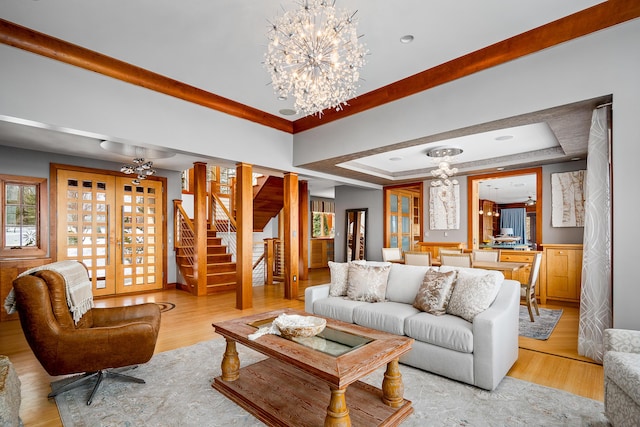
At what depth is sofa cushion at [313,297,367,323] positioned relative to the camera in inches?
142

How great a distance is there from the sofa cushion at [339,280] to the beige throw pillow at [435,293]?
3.22ft

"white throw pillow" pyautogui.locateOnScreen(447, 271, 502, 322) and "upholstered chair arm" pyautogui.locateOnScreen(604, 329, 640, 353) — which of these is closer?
"upholstered chair arm" pyautogui.locateOnScreen(604, 329, 640, 353)

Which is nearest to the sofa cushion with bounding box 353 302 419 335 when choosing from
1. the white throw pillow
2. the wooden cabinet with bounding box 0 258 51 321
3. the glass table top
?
the white throw pillow

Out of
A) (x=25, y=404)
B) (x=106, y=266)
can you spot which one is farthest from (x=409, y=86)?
(x=106, y=266)

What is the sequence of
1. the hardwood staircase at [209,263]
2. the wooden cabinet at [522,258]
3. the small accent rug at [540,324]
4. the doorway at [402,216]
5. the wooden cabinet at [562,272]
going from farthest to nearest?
the doorway at [402,216], the hardwood staircase at [209,263], the wooden cabinet at [522,258], the wooden cabinet at [562,272], the small accent rug at [540,324]

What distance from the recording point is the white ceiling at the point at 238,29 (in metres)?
2.76

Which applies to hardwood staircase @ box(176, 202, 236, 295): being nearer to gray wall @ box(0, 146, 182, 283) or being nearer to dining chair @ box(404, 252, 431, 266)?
gray wall @ box(0, 146, 182, 283)

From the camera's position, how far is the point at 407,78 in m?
4.10

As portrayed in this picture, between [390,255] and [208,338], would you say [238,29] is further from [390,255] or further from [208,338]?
[390,255]

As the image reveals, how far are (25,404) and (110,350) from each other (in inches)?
29.8

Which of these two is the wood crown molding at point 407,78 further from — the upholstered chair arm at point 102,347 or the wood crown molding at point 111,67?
the upholstered chair arm at point 102,347

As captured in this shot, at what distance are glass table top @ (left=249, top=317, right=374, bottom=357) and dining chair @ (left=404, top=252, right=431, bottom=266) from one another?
3.20 m

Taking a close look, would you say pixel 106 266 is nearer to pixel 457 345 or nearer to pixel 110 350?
pixel 110 350

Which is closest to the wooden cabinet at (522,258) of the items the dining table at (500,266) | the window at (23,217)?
the dining table at (500,266)
